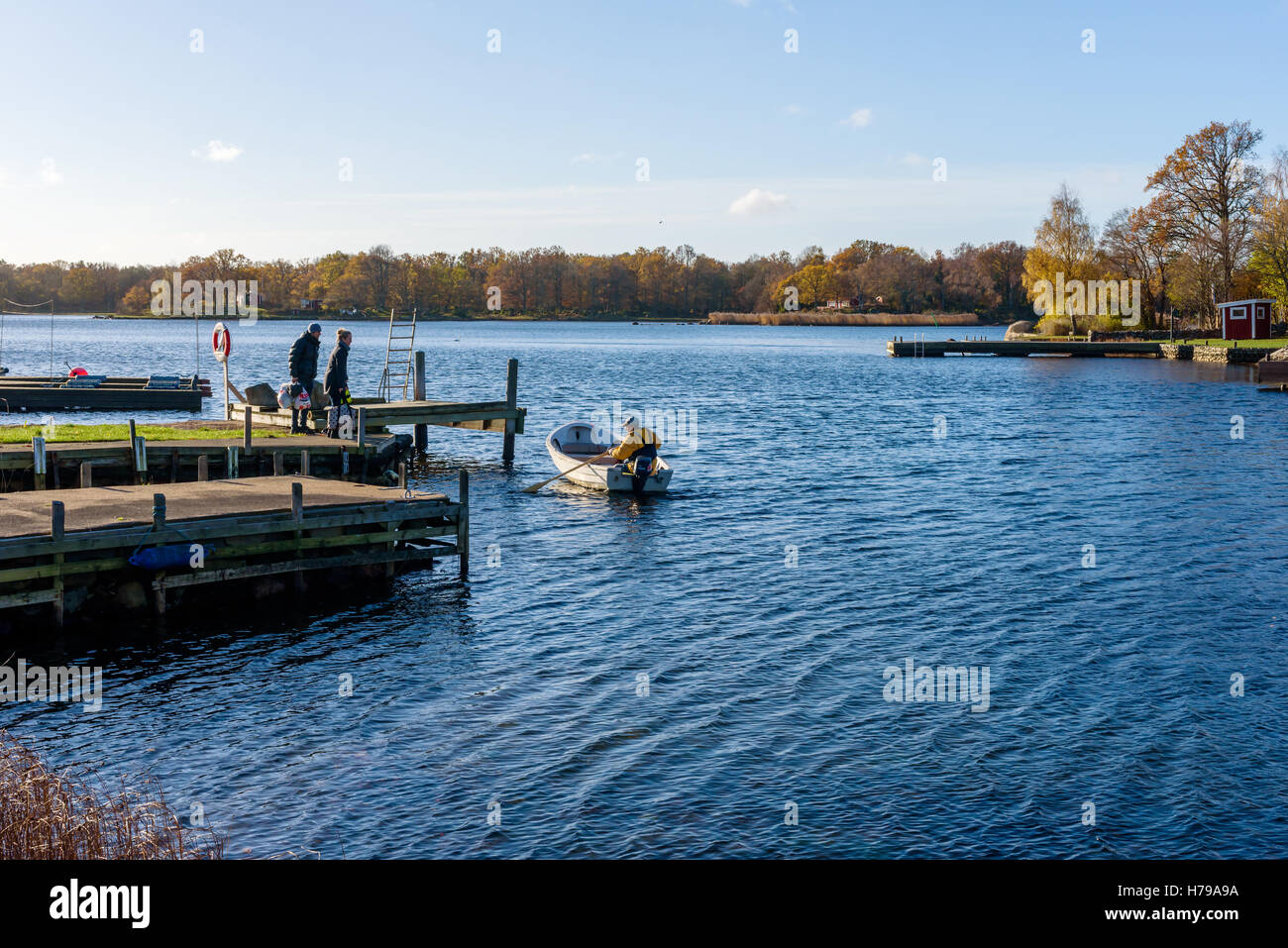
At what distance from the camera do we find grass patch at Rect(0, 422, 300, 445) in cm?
2671

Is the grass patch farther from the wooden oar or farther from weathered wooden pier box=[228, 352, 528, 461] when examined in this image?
the wooden oar

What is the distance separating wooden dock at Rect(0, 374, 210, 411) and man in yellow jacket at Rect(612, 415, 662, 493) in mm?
27946

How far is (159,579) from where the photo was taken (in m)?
18.9

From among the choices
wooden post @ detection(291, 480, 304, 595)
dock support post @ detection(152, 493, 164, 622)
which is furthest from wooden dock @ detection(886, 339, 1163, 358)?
dock support post @ detection(152, 493, 164, 622)

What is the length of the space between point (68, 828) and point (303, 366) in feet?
72.9

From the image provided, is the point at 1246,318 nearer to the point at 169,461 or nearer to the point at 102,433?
the point at 169,461

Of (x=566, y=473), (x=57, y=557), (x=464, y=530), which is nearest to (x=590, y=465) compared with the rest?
(x=566, y=473)

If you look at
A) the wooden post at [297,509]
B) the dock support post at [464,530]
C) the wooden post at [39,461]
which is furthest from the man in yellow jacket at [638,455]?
the wooden post at [39,461]

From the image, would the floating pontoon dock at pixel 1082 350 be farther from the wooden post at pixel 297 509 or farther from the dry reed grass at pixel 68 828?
the dry reed grass at pixel 68 828

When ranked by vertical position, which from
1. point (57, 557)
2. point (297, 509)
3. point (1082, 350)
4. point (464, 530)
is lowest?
point (464, 530)
